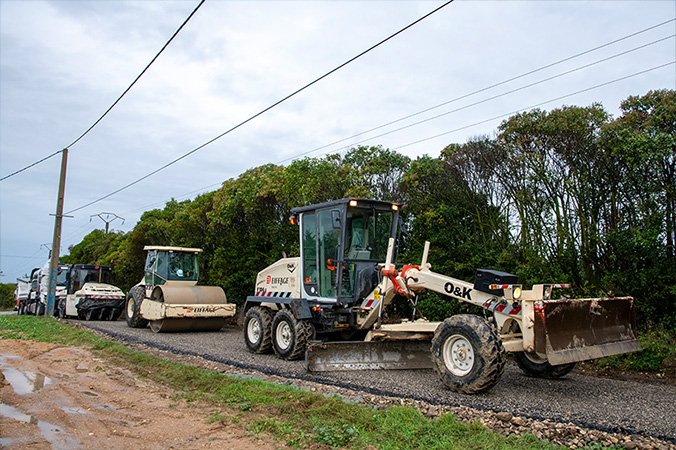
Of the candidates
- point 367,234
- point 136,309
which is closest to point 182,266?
point 136,309

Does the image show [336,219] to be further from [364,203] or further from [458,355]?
[458,355]

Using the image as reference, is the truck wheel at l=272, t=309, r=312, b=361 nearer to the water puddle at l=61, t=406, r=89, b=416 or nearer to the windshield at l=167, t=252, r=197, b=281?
the water puddle at l=61, t=406, r=89, b=416

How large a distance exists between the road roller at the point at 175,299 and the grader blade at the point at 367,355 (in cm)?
812

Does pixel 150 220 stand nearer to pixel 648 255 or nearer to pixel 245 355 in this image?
pixel 245 355

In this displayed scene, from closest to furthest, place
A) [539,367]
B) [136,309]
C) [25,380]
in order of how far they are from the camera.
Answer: [25,380] < [539,367] < [136,309]

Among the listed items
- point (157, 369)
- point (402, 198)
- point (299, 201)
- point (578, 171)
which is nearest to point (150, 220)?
point (299, 201)

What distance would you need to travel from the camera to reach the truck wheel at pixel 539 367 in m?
8.67

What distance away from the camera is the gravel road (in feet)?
20.2

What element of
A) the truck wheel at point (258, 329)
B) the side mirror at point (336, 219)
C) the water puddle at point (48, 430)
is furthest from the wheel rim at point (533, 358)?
the water puddle at point (48, 430)

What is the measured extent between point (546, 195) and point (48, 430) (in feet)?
32.2

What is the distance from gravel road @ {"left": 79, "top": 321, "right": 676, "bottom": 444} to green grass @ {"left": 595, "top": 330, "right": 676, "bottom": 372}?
2.91 ft

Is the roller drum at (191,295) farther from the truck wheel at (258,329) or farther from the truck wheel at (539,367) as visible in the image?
the truck wheel at (539,367)

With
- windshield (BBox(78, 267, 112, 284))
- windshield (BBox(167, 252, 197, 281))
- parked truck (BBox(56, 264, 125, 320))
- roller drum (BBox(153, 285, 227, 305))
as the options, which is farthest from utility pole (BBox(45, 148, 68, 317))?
roller drum (BBox(153, 285, 227, 305))

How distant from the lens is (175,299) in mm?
16359
